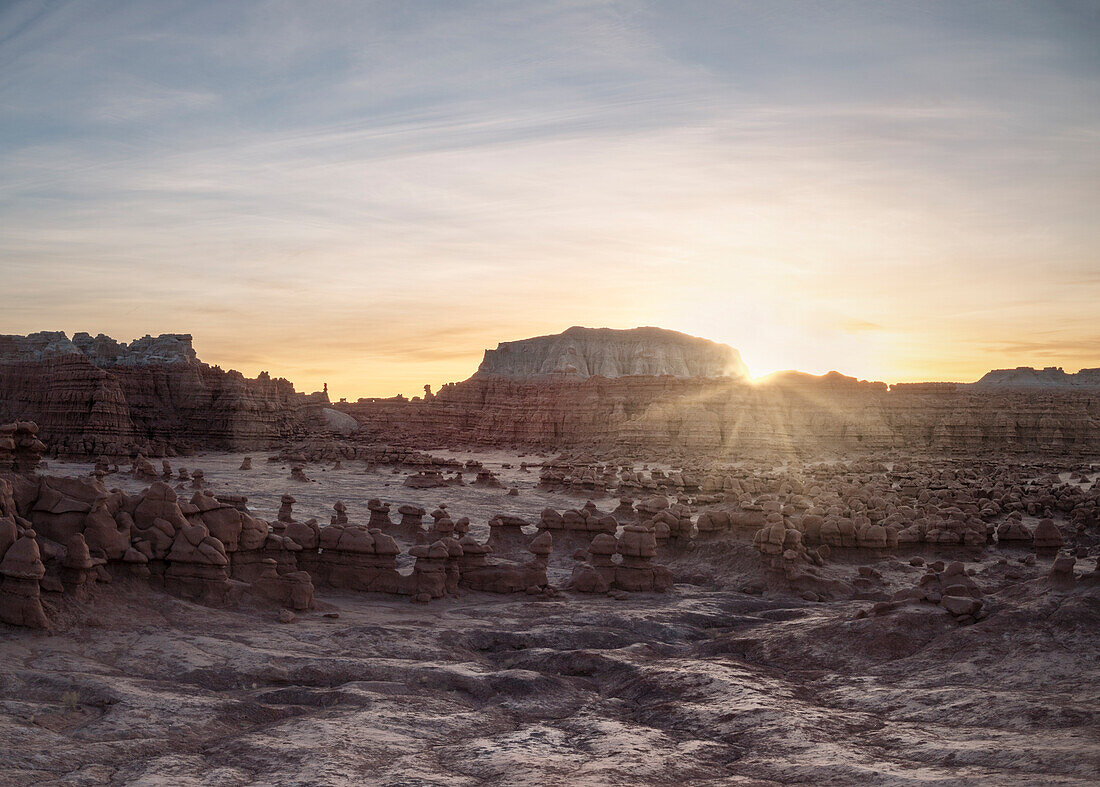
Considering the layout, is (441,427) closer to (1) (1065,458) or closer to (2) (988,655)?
(1) (1065,458)

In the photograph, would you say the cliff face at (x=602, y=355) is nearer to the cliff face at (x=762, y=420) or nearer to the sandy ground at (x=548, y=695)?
the cliff face at (x=762, y=420)

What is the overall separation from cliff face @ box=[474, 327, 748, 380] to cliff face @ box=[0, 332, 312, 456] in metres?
58.4

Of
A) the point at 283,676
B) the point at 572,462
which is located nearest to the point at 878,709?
the point at 283,676

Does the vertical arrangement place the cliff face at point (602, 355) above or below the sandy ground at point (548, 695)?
above

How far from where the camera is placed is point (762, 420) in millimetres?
63906

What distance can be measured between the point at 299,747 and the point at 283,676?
2497 millimetres

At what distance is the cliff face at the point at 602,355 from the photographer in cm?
12100

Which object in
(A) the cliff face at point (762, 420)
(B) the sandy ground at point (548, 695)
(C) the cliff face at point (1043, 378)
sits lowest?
(B) the sandy ground at point (548, 695)

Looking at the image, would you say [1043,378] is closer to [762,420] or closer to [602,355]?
[602,355]

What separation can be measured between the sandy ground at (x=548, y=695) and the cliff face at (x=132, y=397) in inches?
1570

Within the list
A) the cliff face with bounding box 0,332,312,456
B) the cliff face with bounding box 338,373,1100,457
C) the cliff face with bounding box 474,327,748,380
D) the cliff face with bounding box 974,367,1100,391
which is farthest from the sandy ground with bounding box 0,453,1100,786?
the cliff face with bounding box 974,367,1100,391

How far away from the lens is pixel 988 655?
34.3 feet

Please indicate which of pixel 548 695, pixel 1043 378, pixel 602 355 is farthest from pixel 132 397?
pixel 1043 378

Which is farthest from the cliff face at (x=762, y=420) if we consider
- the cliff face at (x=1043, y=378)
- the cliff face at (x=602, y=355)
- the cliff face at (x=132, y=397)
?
the cliff face at (x=1043, y=378)
